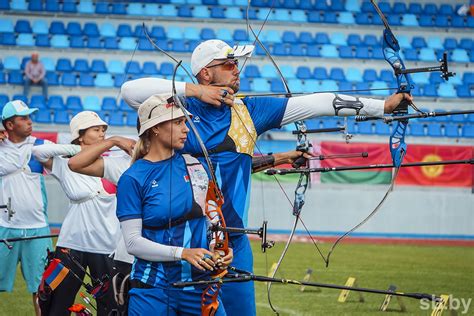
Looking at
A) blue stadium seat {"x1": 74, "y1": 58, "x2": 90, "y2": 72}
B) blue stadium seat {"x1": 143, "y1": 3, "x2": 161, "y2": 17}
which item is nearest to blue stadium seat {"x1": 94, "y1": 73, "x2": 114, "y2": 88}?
blue stadium seat {"x1": 74, "y1": 58, "x2": 90, "y2": 72}

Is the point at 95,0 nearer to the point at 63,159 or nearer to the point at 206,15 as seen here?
the point at 206,15

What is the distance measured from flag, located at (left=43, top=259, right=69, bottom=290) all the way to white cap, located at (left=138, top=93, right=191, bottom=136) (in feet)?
8.43

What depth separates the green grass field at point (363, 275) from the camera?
11.0 m

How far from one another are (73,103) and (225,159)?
1883cm

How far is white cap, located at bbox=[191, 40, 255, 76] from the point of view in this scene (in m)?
5.65

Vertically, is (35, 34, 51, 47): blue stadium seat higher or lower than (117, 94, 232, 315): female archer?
higher

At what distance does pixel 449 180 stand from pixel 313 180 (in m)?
2.91

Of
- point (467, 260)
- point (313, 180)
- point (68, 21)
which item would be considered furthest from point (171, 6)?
point (467, 260)

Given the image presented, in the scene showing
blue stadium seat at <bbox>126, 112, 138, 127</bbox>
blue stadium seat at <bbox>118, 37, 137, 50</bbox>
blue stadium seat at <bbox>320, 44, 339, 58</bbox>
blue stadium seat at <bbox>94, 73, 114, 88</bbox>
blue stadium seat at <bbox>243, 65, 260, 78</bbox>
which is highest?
blue stadium seat at <bbox>320, 44, 339, 58</bbox>

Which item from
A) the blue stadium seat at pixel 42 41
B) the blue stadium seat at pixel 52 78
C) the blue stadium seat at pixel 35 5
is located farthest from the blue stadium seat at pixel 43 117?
the blue stadium seat at pixel 35 5

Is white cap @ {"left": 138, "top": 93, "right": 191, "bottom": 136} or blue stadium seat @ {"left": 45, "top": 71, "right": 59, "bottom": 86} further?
blue stadium seat @ {"left": 45, "top": 71, "right": 59, "bottom": 86}

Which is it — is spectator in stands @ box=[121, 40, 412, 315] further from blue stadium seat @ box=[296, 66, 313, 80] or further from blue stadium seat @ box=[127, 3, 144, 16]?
blue stadium seat @ box=[127, 3, 144, 16]

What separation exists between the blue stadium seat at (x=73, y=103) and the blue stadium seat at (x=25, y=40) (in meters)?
2.46

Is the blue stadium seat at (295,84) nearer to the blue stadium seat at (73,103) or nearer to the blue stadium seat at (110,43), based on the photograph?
the blue stadium seat at (110,43)
